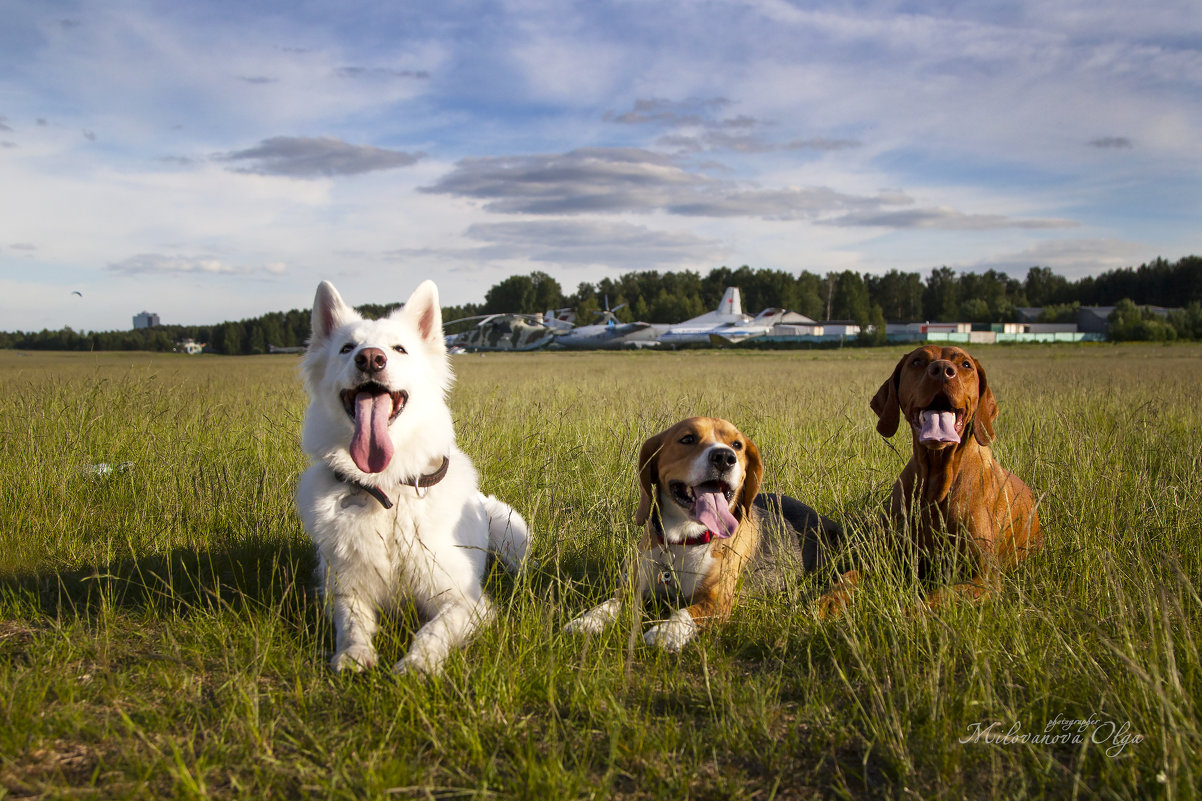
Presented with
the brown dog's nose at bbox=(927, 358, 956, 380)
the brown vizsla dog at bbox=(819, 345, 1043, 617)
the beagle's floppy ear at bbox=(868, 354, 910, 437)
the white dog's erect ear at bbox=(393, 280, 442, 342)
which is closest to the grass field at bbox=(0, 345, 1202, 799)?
the brown vizsla dog at bbox=(819, 345, 1043, 617)

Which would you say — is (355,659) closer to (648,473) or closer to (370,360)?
(370,360)

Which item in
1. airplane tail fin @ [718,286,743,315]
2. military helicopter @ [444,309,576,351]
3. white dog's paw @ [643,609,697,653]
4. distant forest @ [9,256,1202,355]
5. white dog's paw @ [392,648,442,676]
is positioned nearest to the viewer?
white dog's paw @ [392,648,442,676]

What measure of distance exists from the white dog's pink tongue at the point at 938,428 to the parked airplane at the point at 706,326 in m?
69.9

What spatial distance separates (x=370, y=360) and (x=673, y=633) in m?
1.83

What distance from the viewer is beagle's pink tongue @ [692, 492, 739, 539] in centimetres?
335

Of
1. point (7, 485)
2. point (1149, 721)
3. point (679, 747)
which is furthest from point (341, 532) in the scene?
point (7, 485)

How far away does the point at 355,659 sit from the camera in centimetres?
275

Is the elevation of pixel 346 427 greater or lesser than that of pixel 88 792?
greater

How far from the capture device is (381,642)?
303 cm

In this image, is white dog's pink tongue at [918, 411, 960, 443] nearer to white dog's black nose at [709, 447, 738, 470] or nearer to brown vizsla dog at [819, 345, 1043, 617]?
brown vizsla dog at [819, 345, 1043, 617]

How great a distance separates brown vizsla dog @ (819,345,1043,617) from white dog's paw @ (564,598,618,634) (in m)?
1.09

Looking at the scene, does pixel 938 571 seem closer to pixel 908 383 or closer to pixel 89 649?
pixel 908 383

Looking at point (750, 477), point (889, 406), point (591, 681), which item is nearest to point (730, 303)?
point (889, 406)

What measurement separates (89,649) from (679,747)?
8.57 feet
